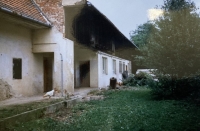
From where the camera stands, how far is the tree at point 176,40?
9.46m

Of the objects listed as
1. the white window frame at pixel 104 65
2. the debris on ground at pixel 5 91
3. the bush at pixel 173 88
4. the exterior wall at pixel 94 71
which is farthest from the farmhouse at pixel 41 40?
the bush at pixel 173 88

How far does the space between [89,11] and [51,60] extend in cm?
361

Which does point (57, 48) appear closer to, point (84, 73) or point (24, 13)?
point (24, 13)

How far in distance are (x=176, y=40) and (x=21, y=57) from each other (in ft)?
23.1

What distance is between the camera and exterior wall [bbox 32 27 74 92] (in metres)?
11.3

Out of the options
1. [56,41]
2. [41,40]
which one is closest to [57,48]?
[56,41]

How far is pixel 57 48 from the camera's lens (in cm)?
1130

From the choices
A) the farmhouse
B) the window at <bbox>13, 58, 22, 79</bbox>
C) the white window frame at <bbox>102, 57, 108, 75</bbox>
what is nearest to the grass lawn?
the window at <bbox>13, 58, 22, 79</bbox>

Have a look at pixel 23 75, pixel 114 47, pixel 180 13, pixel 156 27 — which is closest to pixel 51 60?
pixel 23 75

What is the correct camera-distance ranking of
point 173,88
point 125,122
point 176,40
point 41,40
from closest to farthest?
point 125,122, point 176,40, point 173,88, point 41,40

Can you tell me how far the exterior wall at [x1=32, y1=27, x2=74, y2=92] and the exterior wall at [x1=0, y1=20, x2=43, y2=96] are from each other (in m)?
0.45

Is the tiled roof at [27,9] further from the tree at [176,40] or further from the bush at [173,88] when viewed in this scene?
the bush at [173,88]

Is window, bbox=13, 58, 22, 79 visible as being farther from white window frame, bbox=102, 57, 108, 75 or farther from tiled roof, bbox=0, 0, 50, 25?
white window frame, bbox=102, 57, 108, 75

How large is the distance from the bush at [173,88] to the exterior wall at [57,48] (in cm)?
432
